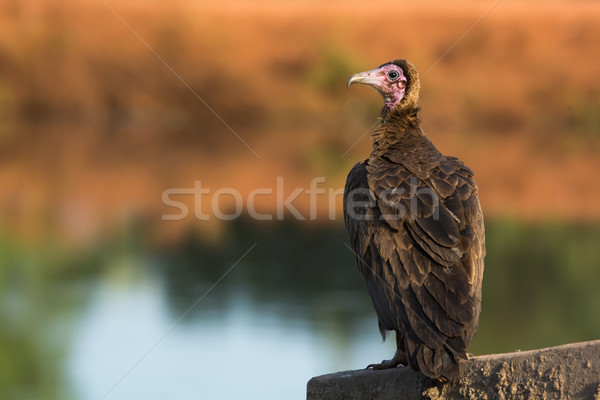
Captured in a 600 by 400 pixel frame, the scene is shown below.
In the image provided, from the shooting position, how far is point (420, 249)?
649 centimetres

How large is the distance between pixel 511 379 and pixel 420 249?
41.8 inches

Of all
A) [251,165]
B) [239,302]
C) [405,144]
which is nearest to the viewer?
[405,144]

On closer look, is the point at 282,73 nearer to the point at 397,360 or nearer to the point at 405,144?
the point at 405,144

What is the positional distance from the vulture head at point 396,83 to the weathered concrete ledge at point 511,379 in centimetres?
265

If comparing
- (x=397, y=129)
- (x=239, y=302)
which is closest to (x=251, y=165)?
(x=239, y=302)

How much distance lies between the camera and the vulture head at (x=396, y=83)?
832cm

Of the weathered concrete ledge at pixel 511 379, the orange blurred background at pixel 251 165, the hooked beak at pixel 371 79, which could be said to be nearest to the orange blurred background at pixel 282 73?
the orange blurred background at pixel 251 165

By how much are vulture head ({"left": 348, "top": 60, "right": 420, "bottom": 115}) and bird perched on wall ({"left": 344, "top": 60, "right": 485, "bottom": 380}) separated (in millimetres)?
822

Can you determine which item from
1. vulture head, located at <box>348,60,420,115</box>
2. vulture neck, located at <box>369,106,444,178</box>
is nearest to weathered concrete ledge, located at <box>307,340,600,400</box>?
vulture neck, located at <box>369,106,444,178</box>

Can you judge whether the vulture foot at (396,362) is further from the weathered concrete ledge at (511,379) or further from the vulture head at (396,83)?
the vulture head at (396,83)

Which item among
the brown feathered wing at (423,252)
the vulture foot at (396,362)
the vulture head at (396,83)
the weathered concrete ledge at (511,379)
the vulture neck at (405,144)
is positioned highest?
the vulture head at (396,83)

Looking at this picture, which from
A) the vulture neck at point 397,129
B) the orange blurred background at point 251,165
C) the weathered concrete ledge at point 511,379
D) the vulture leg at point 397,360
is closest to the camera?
the weathered concrete ledge at point 511,379

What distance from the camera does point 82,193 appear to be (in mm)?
24688

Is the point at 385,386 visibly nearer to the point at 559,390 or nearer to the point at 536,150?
the point at 559,390
